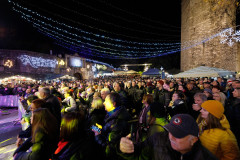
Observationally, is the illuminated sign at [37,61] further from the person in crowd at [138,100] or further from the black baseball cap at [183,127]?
the black baseball cap at [183,127]

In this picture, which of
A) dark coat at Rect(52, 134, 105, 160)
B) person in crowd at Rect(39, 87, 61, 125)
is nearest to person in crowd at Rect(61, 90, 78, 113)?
person in crowd at Rect(39, 87, 61, 125)

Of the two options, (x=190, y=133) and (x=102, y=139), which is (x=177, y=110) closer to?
(x=102, y=139)

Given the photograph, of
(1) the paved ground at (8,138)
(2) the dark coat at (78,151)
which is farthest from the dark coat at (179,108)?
(1) the paved ground at (8,138)

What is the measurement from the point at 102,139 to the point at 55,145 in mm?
722

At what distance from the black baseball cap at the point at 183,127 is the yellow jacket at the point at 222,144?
0.63 metres

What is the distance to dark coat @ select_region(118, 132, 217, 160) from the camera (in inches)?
49.7

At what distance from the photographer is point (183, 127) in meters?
1.33

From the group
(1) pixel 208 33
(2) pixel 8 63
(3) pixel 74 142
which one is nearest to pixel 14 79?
(2) pixel 8 63

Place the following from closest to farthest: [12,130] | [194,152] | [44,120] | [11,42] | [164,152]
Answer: [194,152] → [164,152] → [44,120] → [12,130] → [11,42]

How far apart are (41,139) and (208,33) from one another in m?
23.8

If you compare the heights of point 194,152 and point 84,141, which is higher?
point 194,152

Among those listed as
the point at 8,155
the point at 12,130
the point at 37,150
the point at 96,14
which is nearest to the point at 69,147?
the point at 37,150

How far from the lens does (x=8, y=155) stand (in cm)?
381

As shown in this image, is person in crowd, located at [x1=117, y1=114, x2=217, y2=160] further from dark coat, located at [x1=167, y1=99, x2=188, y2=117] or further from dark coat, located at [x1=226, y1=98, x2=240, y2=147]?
dark coat, located at [x1=226, y1=98, x2=240, y2=147]
